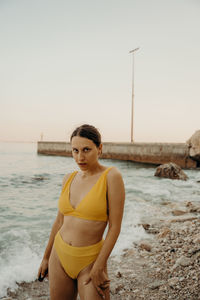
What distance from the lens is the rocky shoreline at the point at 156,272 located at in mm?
2840

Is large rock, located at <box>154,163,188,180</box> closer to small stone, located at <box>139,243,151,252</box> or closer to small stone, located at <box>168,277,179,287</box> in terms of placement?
small stone, located at <box>139,243,151,252</box>

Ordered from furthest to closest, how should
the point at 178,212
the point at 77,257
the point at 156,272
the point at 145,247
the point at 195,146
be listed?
the point at 195,146
the point at 178,212
the point at 145,247
the point at 156,272
the point at 77,257

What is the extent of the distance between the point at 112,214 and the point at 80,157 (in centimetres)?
44

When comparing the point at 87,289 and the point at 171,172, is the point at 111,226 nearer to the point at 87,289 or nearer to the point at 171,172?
the point at 87,289

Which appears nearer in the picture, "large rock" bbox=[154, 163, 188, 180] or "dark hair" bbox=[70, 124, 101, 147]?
"dark hair" bbox=[70, 124, 101, 147]

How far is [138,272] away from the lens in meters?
3.43

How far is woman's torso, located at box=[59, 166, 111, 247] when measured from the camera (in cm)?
155

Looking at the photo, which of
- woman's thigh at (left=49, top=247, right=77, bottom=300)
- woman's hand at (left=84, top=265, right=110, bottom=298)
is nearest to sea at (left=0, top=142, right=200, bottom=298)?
woman's thigh at (left=49, top=247, right=77, bottom=300)

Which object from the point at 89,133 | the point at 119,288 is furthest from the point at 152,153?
the point at 89,133

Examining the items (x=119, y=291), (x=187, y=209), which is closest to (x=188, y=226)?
(x=187, y=209)

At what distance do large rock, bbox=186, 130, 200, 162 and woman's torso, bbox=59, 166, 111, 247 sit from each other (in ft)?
68.5

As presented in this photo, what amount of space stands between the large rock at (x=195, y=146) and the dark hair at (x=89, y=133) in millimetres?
20808

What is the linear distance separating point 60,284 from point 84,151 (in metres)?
0.95

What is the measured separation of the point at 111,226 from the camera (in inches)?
61.0
